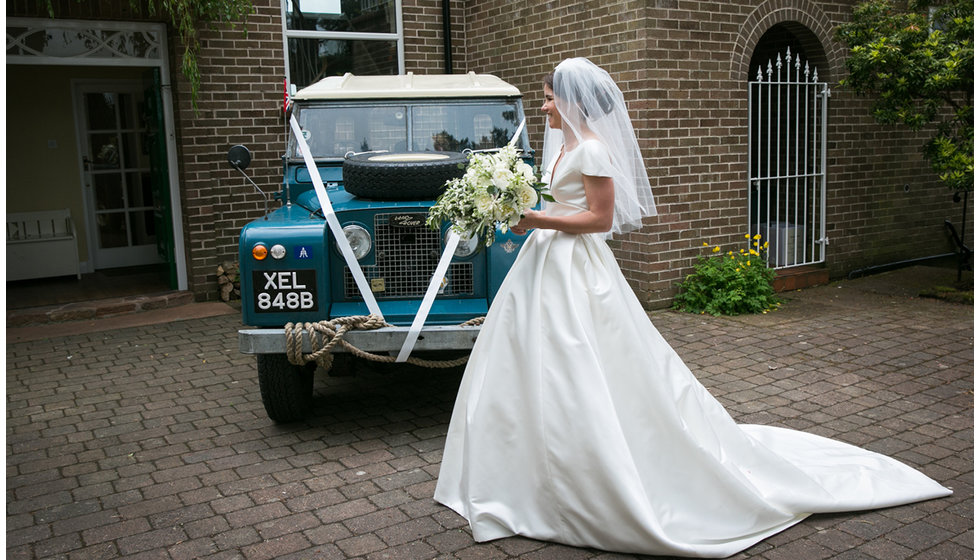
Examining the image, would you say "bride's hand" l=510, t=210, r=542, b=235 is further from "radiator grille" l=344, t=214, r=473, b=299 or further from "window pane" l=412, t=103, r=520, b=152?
"window pane" l=412, t=103, r=520, b=152

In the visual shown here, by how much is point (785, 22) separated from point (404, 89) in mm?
4887

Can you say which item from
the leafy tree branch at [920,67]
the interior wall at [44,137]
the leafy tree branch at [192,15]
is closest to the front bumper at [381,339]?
A: the leafy tree branch at [192,15]

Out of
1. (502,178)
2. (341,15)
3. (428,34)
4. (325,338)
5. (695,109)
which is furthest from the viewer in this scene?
(428,34)

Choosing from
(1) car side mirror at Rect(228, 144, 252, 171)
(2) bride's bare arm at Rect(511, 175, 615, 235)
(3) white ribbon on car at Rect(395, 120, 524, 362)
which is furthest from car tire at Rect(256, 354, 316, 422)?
(2) bride's bare arm at Rect(511, 175, 615, 235)

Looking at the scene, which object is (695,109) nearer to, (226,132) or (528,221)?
(226,132)

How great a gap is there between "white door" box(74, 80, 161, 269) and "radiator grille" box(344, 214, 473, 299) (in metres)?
7.12

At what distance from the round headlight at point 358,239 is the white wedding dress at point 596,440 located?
131cm

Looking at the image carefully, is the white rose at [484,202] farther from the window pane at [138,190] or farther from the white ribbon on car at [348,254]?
the window pane at [138,190]

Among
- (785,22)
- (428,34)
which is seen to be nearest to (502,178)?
(785,22)

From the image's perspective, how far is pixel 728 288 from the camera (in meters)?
8.31

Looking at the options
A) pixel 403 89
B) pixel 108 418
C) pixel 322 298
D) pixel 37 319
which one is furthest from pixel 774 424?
pixel 37 319

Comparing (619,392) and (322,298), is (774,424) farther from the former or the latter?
(322,298)

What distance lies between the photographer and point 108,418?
5.62 metres

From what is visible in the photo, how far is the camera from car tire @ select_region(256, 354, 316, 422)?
5.00 metres
